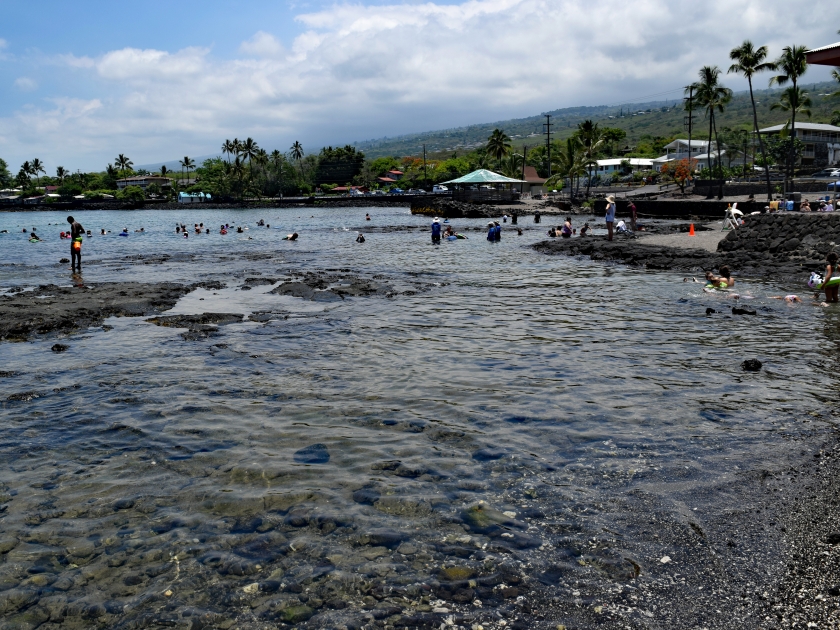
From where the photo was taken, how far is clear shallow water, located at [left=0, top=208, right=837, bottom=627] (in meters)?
5.14

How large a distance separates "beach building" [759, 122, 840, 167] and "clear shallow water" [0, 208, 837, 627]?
107660 mm

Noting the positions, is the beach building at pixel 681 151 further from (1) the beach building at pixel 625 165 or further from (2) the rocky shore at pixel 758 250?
(2) the rocky shore at pixel 758 250

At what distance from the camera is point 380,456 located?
7641mm

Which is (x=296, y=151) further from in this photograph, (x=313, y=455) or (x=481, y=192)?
(x=313, y=455)

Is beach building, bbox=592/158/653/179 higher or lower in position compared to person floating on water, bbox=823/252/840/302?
higher

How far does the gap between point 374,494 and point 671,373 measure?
21.4 ft

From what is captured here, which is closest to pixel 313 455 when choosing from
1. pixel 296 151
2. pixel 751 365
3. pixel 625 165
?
pixel 751 365

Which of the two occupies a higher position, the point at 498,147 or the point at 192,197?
the point at 498,147

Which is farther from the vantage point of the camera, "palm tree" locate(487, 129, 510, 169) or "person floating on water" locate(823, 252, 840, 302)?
"palm tree" locate(487, 129, 510, 169)

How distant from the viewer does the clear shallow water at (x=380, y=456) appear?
5145 mm

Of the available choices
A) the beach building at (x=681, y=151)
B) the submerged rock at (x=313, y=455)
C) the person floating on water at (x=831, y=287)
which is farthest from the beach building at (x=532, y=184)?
the submerged rock at (x=313, y=455)

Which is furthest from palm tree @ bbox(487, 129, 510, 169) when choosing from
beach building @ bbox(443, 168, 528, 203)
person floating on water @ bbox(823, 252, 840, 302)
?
person floating on water @ bbox(823, 252, 840, 302)

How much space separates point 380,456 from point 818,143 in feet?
406

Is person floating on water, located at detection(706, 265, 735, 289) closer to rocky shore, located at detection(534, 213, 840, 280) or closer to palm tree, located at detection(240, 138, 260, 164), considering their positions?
rocky shore, located at detection(534, 213, 840, 280)
